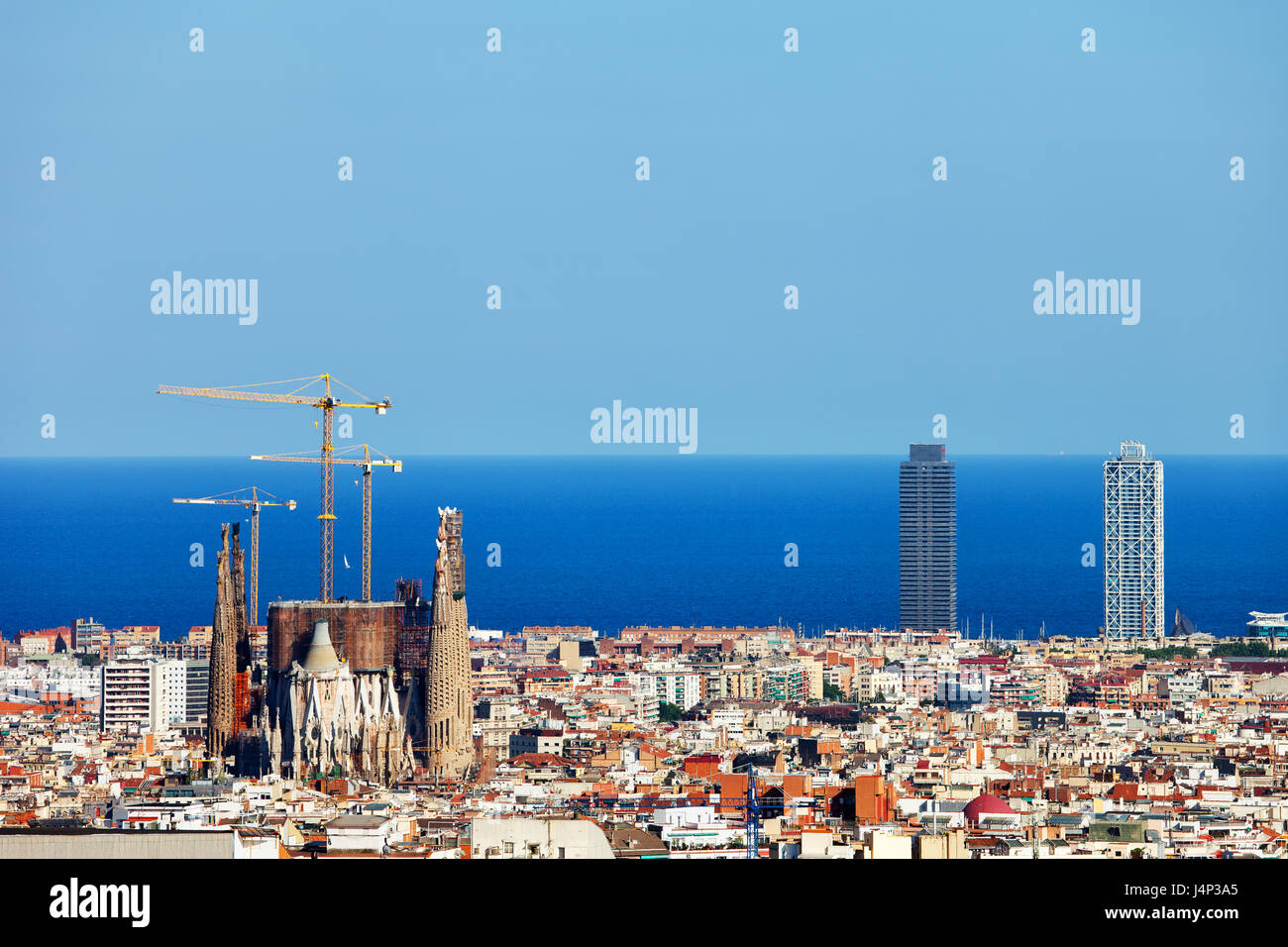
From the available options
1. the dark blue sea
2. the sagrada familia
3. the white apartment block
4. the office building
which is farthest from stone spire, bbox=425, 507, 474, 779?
the office building

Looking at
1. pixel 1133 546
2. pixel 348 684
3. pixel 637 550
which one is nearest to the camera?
pixel 348 684

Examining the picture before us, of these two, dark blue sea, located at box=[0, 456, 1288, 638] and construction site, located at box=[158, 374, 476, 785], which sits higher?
dark blue sea, located at box=[0, 456, 1288, 638]

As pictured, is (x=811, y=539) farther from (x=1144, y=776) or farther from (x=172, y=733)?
(x=1144, y=776)

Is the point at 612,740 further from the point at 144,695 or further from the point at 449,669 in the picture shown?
the point at 144,695

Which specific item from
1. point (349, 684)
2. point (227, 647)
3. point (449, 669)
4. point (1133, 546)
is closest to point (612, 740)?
point (449, 669)

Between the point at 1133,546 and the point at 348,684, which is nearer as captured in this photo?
the point at 348,684

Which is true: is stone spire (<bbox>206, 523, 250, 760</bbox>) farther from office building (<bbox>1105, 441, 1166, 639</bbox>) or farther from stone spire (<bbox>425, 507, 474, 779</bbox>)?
office building (<bbox>1105, 441, 1166, 639</bbox>)

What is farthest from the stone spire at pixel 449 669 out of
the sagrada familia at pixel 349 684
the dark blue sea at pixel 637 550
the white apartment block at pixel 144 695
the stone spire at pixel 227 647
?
the dark blue sea at pixel 637 550
